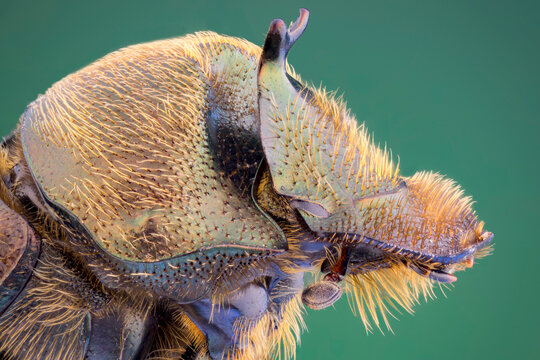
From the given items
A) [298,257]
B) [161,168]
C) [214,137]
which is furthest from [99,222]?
[298,257]

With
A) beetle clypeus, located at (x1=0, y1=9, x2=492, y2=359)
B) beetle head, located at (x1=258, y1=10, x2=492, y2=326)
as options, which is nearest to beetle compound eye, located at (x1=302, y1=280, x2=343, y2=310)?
beetle clypeus, located at (x1=0, y1=9, x2=492, y2=359)

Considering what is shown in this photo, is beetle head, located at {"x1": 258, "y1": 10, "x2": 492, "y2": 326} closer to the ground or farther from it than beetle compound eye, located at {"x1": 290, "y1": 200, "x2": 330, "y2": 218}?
farther from it

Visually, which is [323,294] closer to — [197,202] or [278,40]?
[197,202]

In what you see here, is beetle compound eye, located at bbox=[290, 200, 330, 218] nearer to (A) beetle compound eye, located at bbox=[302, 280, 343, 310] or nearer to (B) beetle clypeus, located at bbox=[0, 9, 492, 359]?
(B) beetle clypeus, located at bbox=[0, 9, 492, 359]

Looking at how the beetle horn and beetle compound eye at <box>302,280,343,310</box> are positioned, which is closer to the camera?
the beetle horn

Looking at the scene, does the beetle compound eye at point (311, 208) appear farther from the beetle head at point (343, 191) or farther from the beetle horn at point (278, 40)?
the beetle horn at point (278, 40)

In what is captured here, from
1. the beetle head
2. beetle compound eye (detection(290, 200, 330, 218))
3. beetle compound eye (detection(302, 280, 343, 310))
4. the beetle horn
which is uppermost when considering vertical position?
the beetle horn

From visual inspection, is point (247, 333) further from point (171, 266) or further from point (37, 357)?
point (37, 357)

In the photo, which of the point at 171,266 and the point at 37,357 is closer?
the point at 171,266
